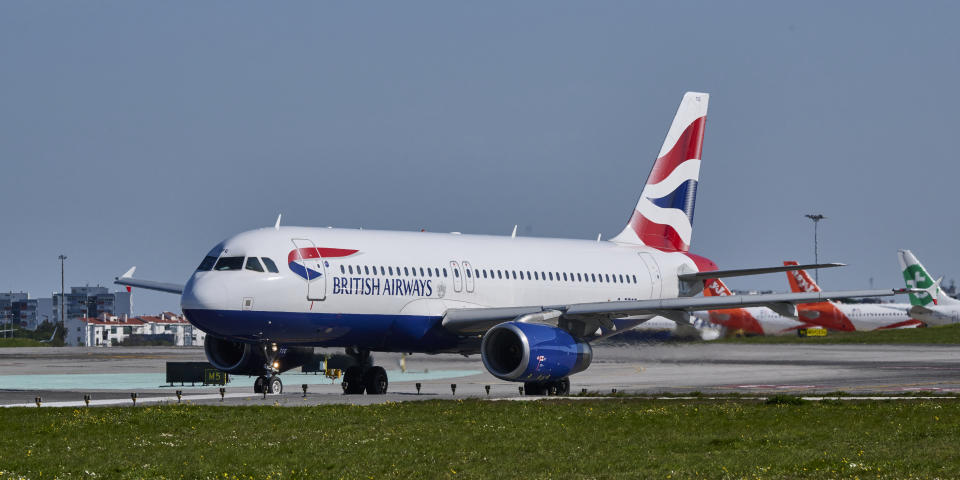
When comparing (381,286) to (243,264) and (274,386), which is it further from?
(243,264)

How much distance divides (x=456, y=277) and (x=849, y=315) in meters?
95.9

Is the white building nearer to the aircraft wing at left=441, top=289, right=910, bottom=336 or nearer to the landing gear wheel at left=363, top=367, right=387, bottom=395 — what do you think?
the landing gear wheel at left=363, top=367, right=387, bottom=395

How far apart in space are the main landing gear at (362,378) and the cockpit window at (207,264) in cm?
540

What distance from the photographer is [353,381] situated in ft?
125

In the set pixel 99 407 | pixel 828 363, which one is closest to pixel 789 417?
pixel 99 407

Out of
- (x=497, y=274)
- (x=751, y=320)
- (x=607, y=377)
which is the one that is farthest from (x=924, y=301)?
(x=497, y=274)

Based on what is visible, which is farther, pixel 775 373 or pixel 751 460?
pixel 775 373

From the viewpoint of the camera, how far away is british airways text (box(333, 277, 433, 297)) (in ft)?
116

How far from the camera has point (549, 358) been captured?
3431cm

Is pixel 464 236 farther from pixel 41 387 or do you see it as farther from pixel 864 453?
pixel 864 453

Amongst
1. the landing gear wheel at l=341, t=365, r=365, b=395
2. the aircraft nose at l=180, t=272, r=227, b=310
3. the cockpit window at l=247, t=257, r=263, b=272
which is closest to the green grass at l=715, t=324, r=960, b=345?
the landing gear wheel at l=341, t=365, r=365, b=395

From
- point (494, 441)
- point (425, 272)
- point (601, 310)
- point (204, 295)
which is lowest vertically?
point (494, 441)

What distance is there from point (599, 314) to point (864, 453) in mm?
16324

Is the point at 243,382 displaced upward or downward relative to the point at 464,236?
downward
